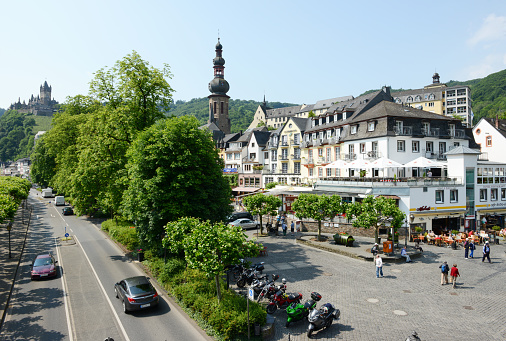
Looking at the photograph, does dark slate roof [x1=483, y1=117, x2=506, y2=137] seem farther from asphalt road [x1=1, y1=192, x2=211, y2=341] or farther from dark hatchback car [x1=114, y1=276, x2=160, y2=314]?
dark hatchback car [x1=114, y1=276, x2=160, y2=314]

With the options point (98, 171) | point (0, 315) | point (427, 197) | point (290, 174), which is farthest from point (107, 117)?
point (290, 174)

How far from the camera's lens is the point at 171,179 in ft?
75.9

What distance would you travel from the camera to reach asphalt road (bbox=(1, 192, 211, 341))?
49.4 feet

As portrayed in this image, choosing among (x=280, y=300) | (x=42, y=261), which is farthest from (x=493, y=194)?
(x=42, y=261)

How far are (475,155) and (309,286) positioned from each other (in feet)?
97.6

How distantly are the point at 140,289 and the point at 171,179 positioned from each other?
793cm

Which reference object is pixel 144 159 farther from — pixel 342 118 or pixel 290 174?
pixel 290 174

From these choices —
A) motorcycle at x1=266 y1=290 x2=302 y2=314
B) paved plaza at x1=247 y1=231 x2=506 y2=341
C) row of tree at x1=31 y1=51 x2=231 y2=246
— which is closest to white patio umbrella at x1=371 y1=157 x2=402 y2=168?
paved plaza at x1=247 y1=231 x2=506 y2=341

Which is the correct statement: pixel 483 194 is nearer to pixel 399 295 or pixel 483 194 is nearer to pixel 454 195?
pixel 454 195

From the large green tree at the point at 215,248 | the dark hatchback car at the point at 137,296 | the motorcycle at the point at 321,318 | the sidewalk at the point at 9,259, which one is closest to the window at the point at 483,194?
the motorcycle at the point at 321,318

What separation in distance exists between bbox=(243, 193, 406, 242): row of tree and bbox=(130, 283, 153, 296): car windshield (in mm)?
17748

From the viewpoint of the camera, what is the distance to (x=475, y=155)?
127 feet

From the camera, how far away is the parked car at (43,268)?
22.8 metres

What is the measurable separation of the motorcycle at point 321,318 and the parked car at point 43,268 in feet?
59.9
